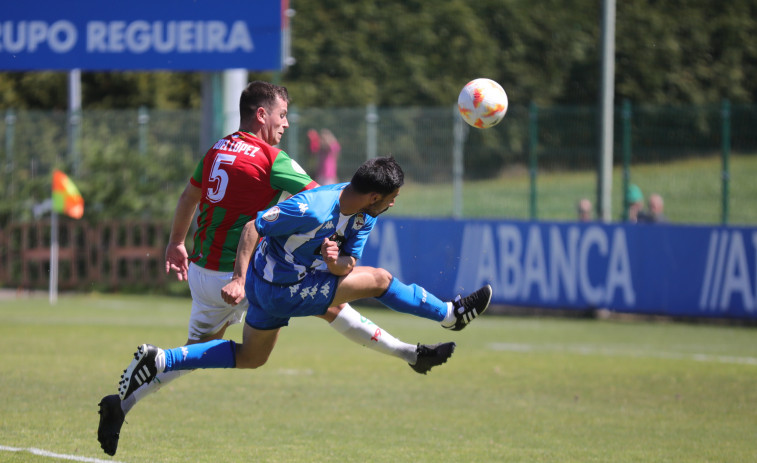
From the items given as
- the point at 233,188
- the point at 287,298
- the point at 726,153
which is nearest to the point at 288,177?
the point at 233,188

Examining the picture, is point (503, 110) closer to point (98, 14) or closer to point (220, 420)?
point (220, 420)

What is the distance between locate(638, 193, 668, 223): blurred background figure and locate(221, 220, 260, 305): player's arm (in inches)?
485

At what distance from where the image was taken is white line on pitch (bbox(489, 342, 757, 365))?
41.7 feet

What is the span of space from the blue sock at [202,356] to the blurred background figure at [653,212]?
482 inches

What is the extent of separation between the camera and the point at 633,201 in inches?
707

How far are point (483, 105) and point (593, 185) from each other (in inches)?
515

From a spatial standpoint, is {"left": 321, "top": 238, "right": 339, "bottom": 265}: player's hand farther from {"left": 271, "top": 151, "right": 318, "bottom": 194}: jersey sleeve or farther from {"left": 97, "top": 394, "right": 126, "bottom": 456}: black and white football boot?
{"left": 97, "top": 394, "right": 126, "bottom": 456}: black and white football boot

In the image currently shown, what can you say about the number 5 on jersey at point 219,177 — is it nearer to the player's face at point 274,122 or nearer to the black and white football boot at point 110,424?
the player's face at point 274,122

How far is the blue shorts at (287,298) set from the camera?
6.60 meters

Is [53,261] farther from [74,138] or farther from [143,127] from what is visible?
[143,127]

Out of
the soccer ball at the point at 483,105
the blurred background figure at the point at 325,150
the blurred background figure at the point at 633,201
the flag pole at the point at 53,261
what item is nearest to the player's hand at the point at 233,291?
the soccer ball at the point at 483,105

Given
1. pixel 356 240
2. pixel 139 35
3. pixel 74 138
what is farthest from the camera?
pixel 74 138

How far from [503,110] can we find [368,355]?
561 centimetres

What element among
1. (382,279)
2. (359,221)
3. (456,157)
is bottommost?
(382,279)
